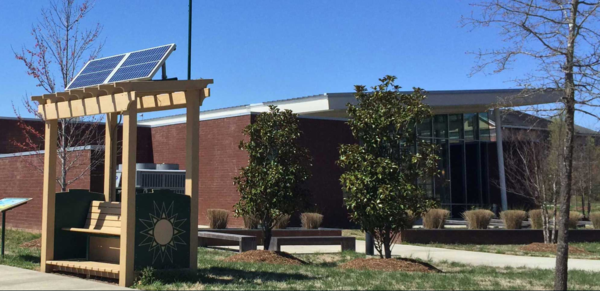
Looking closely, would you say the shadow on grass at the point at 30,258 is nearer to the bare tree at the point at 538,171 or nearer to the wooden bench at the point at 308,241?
the wooden bench at the point at 308,241

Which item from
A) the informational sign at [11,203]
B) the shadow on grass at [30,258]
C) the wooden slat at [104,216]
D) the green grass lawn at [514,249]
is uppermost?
the informational sign at [11,203]

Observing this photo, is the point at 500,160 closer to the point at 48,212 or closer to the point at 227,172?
the point at 227,172

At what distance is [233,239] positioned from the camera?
17.7 meters

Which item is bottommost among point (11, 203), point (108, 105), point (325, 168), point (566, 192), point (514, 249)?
point (514, 249)

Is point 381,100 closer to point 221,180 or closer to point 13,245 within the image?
point 13,245

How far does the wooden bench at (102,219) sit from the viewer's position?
464 inches

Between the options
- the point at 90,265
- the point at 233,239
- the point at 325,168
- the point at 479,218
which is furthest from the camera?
the point at 325,168

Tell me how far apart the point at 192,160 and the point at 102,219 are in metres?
2.51

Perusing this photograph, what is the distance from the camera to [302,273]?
12141 millimetres

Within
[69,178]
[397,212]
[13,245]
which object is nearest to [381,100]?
[397,212]

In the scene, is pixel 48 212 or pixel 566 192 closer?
pixel 566 192

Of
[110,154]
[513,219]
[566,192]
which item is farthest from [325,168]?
[566,192]

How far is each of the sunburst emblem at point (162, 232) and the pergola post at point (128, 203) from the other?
0.98ft

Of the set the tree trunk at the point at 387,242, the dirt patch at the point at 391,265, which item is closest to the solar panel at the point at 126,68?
the dirt patch at the point at 391,265
